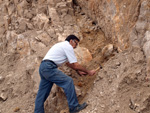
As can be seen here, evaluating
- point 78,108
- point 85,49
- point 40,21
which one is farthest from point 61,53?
point 40,21

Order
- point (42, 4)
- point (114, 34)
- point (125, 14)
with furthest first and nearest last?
1. point (42, 4)
2. point (114, 34)
3. point (125, 14)

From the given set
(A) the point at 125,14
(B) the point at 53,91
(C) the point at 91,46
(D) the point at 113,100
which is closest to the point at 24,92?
(B) the point at 53,91

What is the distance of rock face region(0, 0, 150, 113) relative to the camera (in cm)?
348

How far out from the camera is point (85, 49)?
Answer: 533 centimetres

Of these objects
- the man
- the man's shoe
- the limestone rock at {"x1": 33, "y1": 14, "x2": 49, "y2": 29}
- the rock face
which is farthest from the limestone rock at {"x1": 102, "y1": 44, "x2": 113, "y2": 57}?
the limestone rock at {"x1": 33, "y1": 14, "x2": 49, "y2": 29}

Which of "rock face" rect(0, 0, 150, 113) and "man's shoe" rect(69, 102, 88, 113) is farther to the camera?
"man's shoe" rect(69, 102, 88, 113)

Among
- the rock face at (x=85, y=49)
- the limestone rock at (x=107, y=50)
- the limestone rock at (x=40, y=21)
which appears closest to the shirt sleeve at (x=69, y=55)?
Result: the rock face at (x=85, y=49)

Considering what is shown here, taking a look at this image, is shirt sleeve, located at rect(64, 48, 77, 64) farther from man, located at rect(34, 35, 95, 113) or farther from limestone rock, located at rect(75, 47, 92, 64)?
limestone rock, located at rect(75, 47, 92, 64)

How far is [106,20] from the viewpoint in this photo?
523cm

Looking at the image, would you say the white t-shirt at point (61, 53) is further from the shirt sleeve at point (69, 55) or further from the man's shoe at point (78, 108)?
the man's shoe at point (78, 108)

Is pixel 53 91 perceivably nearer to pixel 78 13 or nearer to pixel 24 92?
pixel 24 92

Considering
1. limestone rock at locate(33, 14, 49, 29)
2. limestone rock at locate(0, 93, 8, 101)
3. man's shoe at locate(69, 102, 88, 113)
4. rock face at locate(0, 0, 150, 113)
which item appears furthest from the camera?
limestone rock at locate(33, 14, 49, 29)

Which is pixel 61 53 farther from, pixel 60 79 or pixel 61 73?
pixel 60 79

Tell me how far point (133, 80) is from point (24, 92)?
3116mm
